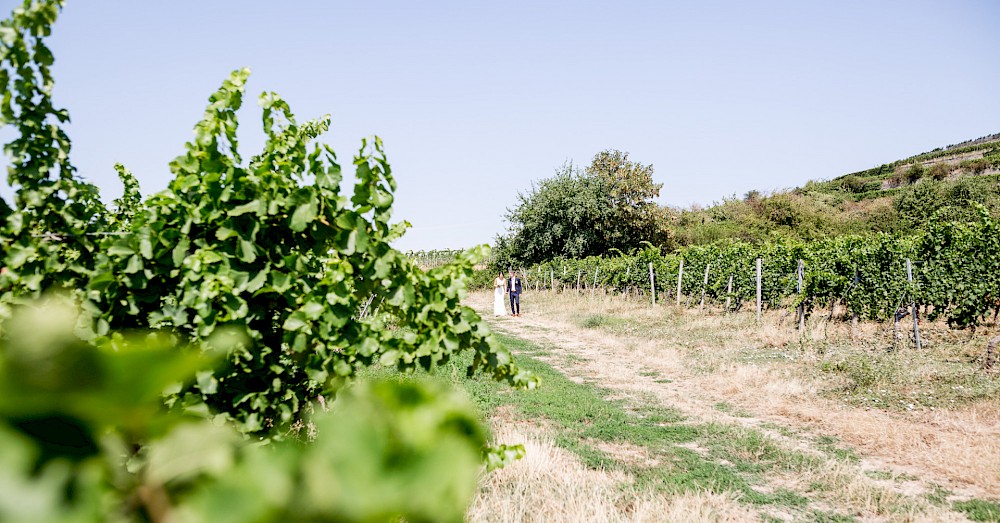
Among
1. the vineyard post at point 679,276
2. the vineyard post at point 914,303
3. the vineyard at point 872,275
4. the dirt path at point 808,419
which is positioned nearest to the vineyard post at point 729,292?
the vineyard at point 872,275

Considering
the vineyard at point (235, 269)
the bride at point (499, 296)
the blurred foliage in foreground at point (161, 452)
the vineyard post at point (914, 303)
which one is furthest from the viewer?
the bride at point (499, 296)

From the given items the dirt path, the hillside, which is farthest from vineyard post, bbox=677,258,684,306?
the hillside

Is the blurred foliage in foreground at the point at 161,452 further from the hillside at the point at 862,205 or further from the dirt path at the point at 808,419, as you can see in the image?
the hillside at the point at 862,205

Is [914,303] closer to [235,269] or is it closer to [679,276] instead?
[679,276]

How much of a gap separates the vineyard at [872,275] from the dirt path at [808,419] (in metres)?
4.55

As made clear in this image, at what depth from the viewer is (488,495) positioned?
4047 mm

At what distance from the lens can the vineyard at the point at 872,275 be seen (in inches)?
440

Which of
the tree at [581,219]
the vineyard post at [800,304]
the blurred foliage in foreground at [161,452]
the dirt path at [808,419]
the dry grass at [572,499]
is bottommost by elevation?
the dirt path at [808,419]

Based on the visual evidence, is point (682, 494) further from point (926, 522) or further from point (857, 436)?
point (857, 436)

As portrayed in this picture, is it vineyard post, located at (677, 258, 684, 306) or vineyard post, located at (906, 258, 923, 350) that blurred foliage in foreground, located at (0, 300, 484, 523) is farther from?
vineyard post, located at (677, 258, 684, 306)

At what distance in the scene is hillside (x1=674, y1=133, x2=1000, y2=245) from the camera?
122 feet

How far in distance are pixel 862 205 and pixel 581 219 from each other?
2830cm

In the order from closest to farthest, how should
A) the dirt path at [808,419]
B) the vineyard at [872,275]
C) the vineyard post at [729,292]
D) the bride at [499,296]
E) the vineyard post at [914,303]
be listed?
the dirt path at [808,419] → the vineyard post at [914,303] → the vineyard at [872,275] → the vineyard post at [729,292] → the bride at [499,296]

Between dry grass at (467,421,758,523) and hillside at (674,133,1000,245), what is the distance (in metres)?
29.5
